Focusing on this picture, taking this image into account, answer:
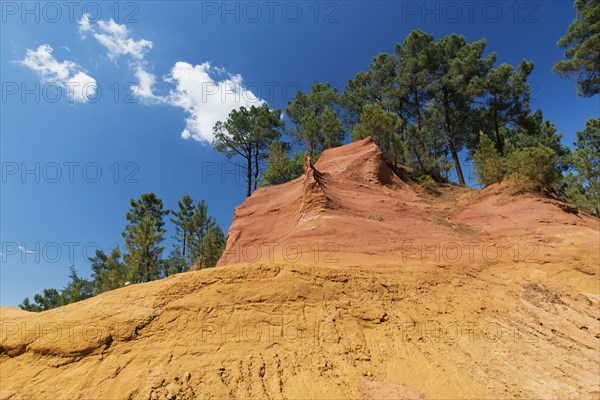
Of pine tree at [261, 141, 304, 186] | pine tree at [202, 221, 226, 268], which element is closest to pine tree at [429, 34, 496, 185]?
pine tree at [261, 141, 304, 186]

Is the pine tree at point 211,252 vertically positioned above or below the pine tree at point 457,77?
below

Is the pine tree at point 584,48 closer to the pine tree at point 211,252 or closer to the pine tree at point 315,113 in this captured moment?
the pine tree at point 315,113

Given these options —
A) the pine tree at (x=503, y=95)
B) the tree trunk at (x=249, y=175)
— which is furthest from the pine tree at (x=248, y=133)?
the pine tree at (x=503, y=95)

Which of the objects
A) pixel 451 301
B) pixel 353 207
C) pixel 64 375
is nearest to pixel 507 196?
pixel 353 207

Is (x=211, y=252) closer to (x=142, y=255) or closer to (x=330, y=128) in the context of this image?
(x=142, y=255)

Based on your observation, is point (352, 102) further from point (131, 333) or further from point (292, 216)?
point (131, 333)

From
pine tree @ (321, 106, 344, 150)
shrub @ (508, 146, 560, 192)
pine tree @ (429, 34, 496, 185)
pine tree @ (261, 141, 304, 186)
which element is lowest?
shrub @ (508, 146, 560, 192)

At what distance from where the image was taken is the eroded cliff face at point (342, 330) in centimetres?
488

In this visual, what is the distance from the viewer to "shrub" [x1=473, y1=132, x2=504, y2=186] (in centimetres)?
1728

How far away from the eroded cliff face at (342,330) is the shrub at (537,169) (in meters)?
4.59

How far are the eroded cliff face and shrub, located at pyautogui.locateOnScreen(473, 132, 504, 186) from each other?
7448 millimetres

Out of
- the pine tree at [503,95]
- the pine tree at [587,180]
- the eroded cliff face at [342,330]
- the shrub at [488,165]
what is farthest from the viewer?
the pine tree at [503,95]

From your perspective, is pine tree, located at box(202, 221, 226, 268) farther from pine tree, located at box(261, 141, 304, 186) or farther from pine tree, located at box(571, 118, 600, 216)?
pine tree, located at box(571, 118, 600, 216)

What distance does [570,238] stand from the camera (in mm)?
10195
